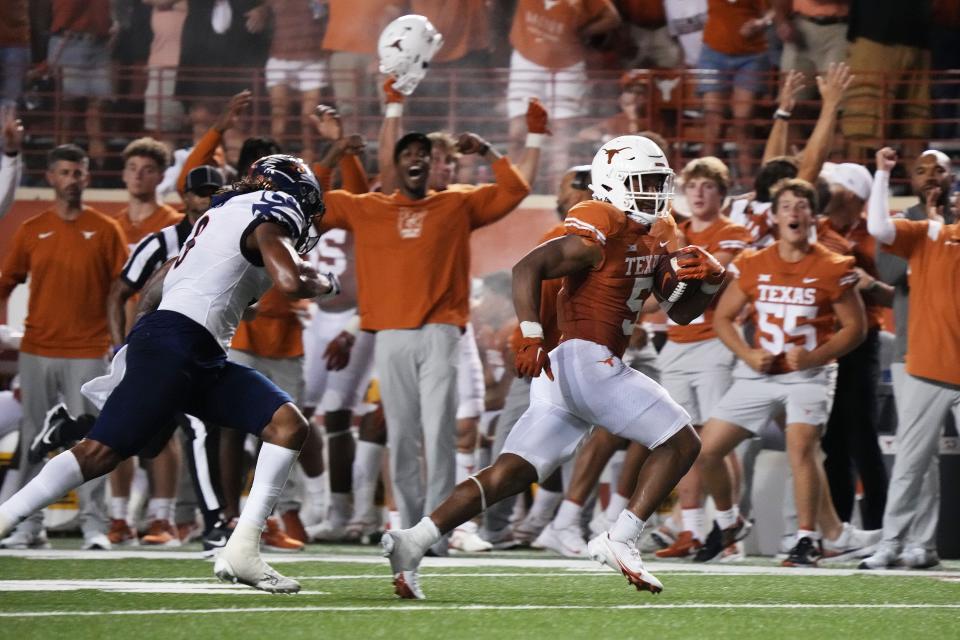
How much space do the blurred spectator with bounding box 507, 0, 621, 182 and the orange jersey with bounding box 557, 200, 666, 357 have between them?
245 inches

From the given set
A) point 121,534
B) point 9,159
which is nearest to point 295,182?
point 121,534

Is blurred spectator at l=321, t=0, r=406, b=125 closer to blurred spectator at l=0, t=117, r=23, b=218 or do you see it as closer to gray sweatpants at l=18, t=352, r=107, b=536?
blurred spectator at l=0, t=117, r=23, b=218

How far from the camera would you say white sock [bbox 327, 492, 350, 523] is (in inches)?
359

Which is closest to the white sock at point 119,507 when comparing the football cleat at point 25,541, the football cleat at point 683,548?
the football cleat at point 25,541

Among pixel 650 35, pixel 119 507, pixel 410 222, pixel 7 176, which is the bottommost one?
pixel 119 507

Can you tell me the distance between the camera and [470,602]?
18.6ft

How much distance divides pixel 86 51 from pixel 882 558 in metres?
8.20

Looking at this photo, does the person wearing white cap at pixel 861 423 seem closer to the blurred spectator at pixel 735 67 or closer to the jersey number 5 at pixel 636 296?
the jersey number 5 at pixel 636 296

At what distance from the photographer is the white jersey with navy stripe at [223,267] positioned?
5750 mm

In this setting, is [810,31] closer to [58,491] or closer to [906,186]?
[906,186]

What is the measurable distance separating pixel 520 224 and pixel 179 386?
6731mm

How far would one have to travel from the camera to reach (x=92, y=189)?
1284cm

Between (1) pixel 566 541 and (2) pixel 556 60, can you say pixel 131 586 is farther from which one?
(2) pixel 556 60

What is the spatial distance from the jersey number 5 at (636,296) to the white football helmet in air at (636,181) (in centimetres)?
22
